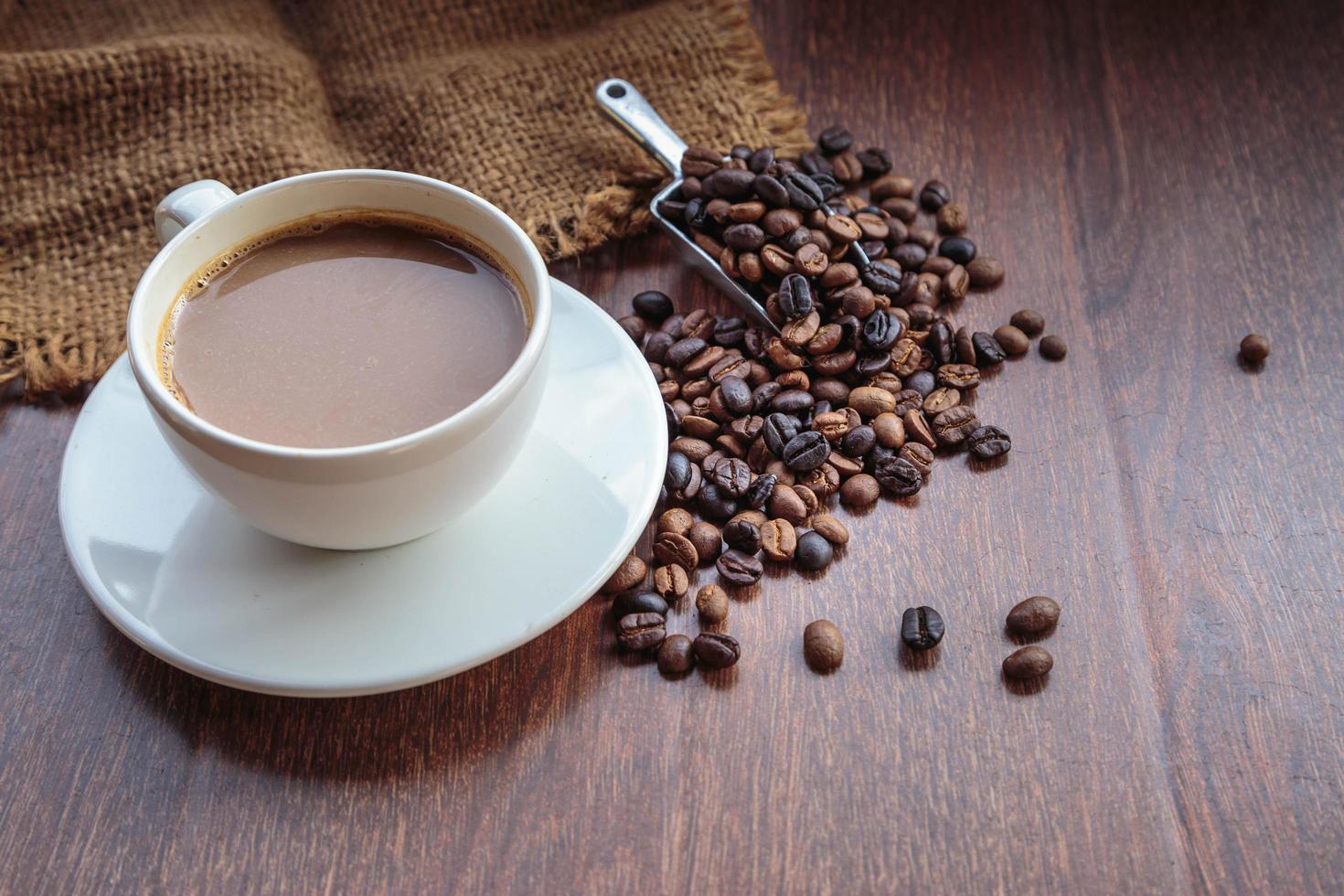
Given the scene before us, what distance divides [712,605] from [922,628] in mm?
232

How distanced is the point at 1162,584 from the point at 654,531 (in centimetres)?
60

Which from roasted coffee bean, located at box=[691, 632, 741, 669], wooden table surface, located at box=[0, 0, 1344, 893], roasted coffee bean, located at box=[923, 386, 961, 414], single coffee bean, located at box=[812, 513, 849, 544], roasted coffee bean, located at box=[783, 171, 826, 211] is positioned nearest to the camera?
wooden table surface, located at box=[0, 0, 1344, 893]

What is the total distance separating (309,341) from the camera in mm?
1156

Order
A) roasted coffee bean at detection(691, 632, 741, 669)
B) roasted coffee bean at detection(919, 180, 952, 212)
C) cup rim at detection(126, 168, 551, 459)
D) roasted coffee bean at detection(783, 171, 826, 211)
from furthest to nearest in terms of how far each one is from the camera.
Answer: roasted coffee bean at detection(919, 180, 952, 212), roasted coffee bean at detection(783, 171, 826, 211), roasted coffee bean at detection(691, 632, 741, 669), cup rim at detection(126, 168, 551, 459)

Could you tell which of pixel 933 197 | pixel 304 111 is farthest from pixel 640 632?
pixel 304 111

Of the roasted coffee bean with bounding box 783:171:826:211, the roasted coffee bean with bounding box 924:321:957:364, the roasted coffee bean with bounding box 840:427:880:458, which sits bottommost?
the roasted coffee bean with bounding box 840:427:880:458

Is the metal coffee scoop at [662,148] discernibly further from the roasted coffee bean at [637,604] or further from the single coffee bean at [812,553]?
the roasted coffee bean at [637,604]

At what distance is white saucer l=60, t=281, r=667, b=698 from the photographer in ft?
3.53

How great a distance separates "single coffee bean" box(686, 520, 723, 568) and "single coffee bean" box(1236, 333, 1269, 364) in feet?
1.87

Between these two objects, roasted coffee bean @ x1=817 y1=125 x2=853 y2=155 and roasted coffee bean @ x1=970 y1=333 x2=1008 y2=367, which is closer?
roasted coffee bean @ x1=970 y1=333 x2=1008 y2=367

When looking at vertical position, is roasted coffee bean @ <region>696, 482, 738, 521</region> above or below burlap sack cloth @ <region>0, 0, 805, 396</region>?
below

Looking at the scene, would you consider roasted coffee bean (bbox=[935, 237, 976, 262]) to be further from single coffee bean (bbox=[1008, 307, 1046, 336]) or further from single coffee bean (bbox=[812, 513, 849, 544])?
single coffee bean (bbox=[812, 513, 849, 544])

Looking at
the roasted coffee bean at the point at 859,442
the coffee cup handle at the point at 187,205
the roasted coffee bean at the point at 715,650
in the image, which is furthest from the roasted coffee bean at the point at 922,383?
the coffee cup handle at the point at 187,205

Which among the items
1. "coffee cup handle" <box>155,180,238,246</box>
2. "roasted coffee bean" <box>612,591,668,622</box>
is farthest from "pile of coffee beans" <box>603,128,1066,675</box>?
"coffee cup handle" <box>155,180,238,246</box>
